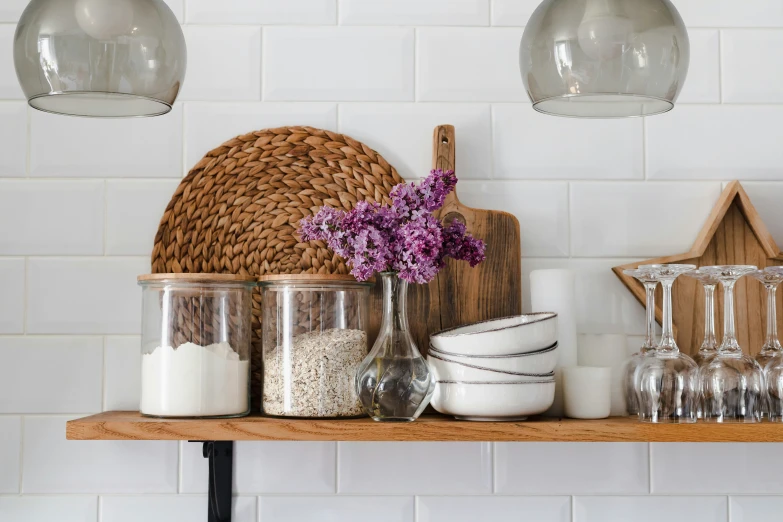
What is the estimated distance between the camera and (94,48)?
683 millimetres

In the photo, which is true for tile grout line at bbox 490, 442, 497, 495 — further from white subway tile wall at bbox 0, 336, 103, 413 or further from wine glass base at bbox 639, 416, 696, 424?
white subway tile wall at bbox 0, 336, 103, 413

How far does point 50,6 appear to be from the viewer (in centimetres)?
69

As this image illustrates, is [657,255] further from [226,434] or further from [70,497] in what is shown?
[70,497]

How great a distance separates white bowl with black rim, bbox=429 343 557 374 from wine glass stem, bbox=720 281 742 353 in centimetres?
25

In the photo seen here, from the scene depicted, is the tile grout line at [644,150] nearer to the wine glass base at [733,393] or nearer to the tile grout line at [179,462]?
the wine glass base at [733,393]

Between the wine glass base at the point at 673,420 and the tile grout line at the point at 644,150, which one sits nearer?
the wine glass base at the point at 673,420

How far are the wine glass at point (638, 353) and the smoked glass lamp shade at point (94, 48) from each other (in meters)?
0.70

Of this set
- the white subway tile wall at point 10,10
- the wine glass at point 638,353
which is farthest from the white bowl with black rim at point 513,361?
the white subway tile wall at point 10,10

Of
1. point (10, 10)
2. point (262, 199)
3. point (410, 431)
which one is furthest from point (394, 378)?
point (10, 10)

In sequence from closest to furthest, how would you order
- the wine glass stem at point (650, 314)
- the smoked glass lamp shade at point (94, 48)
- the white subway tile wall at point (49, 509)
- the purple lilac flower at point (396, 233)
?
the smoked glass lamp shade at point (94, 48), the purple lilac flower at point (396, 233), the wine glass stem at point (650, 314), the white subway tile wall at point (49, 509)

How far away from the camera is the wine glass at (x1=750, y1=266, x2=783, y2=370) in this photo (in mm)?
1040

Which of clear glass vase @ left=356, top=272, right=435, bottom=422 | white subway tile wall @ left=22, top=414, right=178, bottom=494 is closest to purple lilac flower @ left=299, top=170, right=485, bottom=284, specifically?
clear glass vase @ left=356, top=272, right=435, bottom=422

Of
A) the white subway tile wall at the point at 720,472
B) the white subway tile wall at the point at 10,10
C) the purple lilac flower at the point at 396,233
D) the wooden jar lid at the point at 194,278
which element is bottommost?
the white subway tile wall at the point at 720,472

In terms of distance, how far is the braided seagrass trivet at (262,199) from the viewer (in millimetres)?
1169
